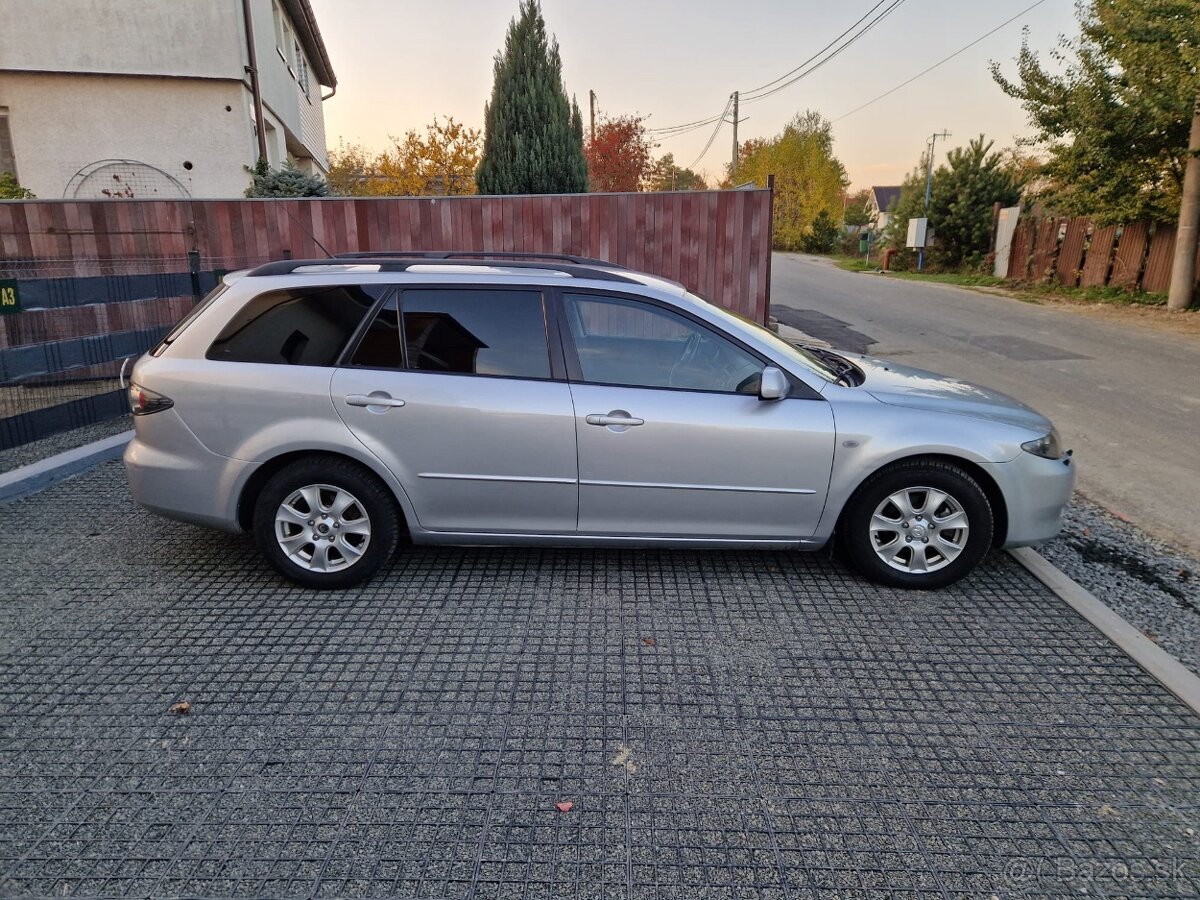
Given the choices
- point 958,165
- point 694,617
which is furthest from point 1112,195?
point 694,617

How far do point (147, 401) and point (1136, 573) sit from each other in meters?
5.59

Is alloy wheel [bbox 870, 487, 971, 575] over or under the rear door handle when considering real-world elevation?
under

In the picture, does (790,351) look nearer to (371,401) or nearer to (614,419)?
(614,419)

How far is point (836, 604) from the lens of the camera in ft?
13.3

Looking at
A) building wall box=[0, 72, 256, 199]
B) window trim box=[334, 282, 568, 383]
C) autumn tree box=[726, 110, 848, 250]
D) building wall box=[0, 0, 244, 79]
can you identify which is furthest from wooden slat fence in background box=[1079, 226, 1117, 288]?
autumn tree box=[726, 110, 848, 250]

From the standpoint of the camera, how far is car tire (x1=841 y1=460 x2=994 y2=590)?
4066 mm

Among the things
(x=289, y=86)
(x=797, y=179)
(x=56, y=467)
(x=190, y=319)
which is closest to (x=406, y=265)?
(x=190, y=319)

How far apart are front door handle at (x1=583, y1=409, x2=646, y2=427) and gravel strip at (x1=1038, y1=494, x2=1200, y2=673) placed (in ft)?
8.85

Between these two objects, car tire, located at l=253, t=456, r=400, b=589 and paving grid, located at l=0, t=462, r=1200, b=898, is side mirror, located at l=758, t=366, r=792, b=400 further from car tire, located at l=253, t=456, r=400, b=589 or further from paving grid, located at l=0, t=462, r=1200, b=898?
car tire, located at l=253, t=456, r=400, b=589

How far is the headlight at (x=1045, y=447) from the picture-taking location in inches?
161

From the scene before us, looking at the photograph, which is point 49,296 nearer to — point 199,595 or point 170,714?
point 199,595

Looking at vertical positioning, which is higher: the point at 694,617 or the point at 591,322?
the point at 591,322

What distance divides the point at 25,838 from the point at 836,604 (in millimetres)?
3425

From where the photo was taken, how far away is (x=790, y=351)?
4449mm
